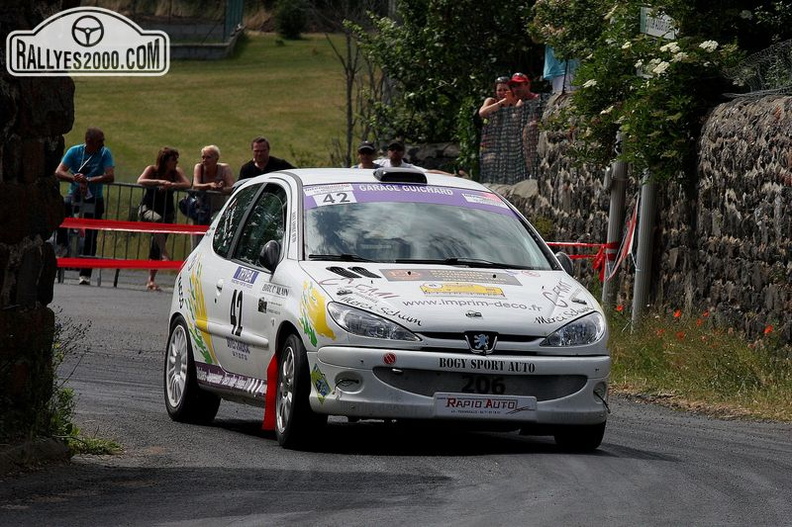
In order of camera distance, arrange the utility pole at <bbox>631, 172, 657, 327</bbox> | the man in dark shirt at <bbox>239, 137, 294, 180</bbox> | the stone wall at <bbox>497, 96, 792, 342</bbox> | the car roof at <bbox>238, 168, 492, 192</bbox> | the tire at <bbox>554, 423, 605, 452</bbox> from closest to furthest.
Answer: the tire at <bbox>554, 423, 605, 452</bbox>, the car roof at <bbox>238, 168, 492, 192</bbox>, the stone wall at <bbox>497, 96, 792, 342</bbox>, the utility pole at <bbox>631, 172, 657, 327</bbox>, the man in dark shirt at <bbox>239, 137, 294, 180</bbox>

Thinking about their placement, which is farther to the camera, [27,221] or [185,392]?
[185,392]

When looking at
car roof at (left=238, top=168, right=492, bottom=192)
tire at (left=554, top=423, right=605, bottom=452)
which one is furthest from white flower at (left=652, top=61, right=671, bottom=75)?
tire at (left=554, top=423, right=605, bottom=452)

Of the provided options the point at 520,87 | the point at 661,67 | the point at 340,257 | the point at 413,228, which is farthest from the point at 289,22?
the point at 340,257

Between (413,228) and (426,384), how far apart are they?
4.90 feet

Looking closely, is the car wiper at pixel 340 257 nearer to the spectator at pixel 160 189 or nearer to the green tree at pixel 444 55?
the spectator at pixel 160 189

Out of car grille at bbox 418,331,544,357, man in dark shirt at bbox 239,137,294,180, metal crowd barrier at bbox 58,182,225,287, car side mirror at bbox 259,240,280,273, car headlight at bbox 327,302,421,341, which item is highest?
man in dark shirt at bbox 239,137,294,180

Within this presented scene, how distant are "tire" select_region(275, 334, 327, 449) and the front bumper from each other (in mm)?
80

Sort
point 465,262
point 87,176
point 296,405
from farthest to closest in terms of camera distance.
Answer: point 87,176
point 465,262
point 296,405

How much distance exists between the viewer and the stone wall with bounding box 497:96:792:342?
47.1 feet

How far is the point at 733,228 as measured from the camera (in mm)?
15375

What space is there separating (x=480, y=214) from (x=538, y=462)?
2254 mm

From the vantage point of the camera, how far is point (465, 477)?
29.9 ft

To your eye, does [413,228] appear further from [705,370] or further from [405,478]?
[705,370]

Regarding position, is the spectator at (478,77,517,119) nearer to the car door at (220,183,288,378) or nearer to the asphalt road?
the asphalt road
